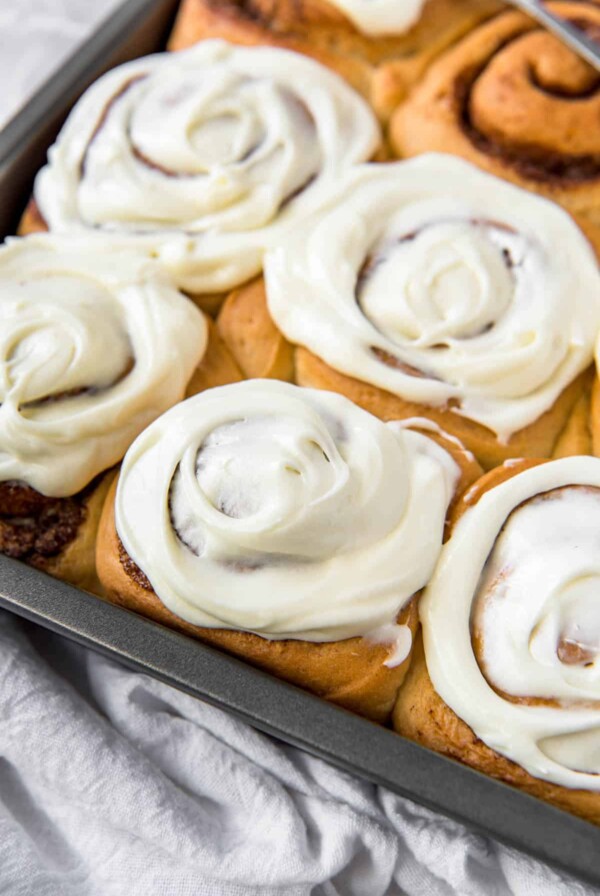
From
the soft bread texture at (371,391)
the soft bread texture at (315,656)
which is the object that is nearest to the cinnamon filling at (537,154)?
the soft bread texture at (371,391)

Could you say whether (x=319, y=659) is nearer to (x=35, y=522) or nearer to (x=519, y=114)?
(x=35, y=522)

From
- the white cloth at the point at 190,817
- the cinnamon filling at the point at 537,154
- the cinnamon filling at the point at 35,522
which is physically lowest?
the white cloth at the point at 190,817

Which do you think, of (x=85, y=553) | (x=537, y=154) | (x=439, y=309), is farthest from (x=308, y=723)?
(x=537, y=154)

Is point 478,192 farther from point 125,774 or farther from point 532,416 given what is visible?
point 125,774

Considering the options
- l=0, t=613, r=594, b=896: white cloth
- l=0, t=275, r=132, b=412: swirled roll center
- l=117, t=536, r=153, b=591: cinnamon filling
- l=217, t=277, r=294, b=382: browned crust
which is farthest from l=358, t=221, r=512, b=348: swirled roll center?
l=0, t=613, r=594, b=896: white cloth

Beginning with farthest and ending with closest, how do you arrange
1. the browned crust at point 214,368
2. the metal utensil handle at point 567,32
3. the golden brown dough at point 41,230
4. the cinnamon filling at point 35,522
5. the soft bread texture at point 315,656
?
the metal utensil handle at point 567,32 → the golden brown dough at point 41,230 → the browned crust at point 214,368 → the cinnamon filling at point 35,522 → the soft bread texture at point 315,656

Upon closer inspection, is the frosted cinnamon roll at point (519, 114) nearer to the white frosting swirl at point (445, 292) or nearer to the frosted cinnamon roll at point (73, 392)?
the white frosting swirl at point (445, 292)
